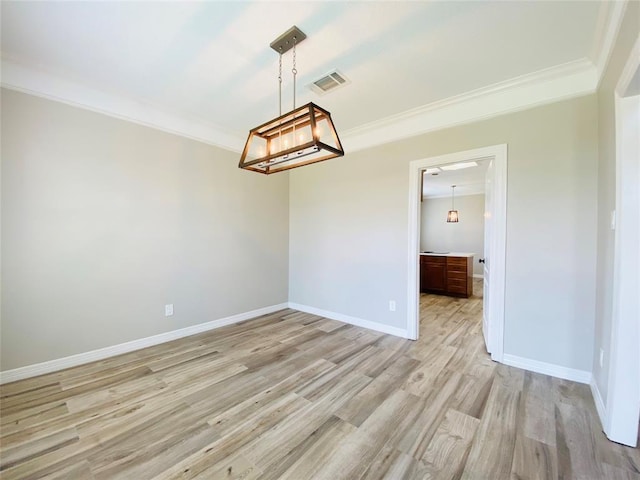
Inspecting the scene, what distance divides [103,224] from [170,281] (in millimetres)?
942

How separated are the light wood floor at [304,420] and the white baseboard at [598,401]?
5cm

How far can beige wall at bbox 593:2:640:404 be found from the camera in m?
1.61

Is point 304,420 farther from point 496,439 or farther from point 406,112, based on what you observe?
point 406,112

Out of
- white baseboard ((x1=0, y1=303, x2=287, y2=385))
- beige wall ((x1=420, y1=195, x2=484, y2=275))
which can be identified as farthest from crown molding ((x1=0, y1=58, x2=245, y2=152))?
beige wall ((x1=420, y1=195, x2=484, y2=275))

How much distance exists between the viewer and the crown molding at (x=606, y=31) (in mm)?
1574

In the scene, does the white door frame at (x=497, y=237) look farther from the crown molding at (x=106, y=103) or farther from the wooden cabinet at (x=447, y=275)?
the crown molding at (x=106, y=103)

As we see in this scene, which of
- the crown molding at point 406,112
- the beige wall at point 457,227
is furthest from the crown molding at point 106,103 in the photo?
the beige wall at point 457,227

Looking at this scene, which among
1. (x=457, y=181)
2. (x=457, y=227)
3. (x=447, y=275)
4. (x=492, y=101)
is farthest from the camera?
(x=457, y=227)

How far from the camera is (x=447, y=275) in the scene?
5570 mm

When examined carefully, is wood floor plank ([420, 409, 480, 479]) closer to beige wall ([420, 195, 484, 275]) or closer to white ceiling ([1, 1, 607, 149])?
white ceiling ([1, 1, 607, 149])

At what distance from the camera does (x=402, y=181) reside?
10.9 ft

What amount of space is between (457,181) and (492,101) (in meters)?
4.15

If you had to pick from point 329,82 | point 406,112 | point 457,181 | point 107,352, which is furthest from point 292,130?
point 457,181

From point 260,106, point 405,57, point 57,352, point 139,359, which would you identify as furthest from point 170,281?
point 405,57
